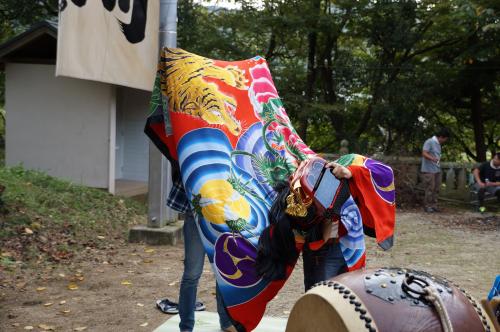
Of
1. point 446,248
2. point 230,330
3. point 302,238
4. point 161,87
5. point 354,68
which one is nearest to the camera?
point 302,238

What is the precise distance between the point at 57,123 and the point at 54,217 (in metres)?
3.88

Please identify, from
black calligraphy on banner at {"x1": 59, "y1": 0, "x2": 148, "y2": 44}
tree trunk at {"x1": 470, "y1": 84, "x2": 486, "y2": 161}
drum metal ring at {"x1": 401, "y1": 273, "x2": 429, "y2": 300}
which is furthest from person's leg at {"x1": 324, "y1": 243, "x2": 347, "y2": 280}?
tree trunk at {"x1": 470, "y1": 84, "x2": 486, "y2": 161}

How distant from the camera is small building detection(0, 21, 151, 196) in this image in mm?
11438

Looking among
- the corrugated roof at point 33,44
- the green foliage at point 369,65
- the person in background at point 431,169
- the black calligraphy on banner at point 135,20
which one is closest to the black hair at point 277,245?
the black calligraphy on banner at point 135,20

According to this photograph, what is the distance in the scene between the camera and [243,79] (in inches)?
166

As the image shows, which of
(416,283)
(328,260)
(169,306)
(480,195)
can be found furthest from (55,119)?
(416,283)

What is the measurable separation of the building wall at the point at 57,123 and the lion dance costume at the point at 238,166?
24.8 feet

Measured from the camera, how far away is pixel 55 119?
11.6 metres

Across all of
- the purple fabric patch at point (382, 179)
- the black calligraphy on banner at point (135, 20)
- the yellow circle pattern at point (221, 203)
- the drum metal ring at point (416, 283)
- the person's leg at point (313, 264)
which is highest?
the black calligraphy on banner at point (135, 20)

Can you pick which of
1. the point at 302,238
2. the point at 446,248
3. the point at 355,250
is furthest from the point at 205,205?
the point at 446,248

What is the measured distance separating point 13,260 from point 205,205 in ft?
13.4

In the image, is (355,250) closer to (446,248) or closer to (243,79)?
(243,79)

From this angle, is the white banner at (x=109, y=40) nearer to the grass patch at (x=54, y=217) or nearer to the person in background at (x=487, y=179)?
the grass patch at (x=54, y=217)

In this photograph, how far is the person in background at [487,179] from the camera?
1170 cm
